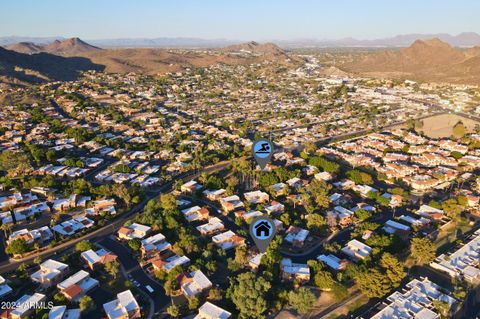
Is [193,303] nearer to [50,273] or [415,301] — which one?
[50,273]

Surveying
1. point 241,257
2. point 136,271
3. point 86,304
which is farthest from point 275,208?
point 86,304

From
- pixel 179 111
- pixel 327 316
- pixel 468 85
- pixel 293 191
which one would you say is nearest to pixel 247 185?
pixel 293 191

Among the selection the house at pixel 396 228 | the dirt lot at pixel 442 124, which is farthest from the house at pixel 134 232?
the dirt lot at pixel 442 124

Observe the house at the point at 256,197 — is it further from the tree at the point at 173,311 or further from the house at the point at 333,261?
the tree at the point at 173,311

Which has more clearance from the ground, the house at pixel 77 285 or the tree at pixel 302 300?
the tree at pixel 302 300

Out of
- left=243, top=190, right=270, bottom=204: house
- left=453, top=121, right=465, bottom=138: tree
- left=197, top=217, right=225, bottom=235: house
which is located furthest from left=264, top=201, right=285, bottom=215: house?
left=453, top=121, right=465, bottom=138: tree

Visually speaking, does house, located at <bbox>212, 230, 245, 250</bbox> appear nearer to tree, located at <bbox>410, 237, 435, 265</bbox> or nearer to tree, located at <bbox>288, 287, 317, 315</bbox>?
tree, located at <bbox>288, 287, 317, 315</bbox>

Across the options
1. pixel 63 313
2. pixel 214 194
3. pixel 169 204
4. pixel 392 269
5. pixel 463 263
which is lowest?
pixel 63 313
